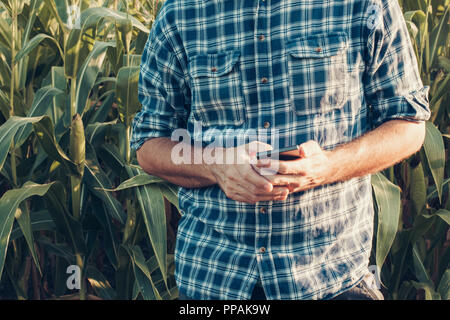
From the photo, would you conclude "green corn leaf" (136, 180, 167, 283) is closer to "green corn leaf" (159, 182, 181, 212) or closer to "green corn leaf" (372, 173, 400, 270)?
"green corn leaf" (159, 182, 181, 212)

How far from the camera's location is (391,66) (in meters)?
0.86

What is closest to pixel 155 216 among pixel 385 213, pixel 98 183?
pixel 98 183

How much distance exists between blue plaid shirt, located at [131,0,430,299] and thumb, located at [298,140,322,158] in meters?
0.07

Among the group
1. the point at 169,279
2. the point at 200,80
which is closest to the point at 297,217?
the point at 200,80

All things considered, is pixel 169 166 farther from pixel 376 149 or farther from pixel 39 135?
pixel 39 135

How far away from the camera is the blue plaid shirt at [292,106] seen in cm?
85

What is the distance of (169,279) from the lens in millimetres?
1707


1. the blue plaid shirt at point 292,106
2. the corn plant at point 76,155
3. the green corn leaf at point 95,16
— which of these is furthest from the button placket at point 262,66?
the green corn leaf at point 95,16

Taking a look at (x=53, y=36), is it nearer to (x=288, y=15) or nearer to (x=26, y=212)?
(x=26, y=212)

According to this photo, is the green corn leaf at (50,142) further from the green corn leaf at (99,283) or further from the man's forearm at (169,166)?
the man's forearm at (169,166)

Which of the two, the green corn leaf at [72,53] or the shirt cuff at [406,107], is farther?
the green corn leaf at [72,53]

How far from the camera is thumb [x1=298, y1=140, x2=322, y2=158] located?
30.1 inches

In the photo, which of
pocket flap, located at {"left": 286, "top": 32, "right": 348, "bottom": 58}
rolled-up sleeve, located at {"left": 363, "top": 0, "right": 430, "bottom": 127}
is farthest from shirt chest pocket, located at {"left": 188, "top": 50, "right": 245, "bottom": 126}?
rolled-up sleeve, located at {"left": 363, "top": 0, "right": 430, "bottom": 127}

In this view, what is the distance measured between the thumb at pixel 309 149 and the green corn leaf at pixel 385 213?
2.44 feet
